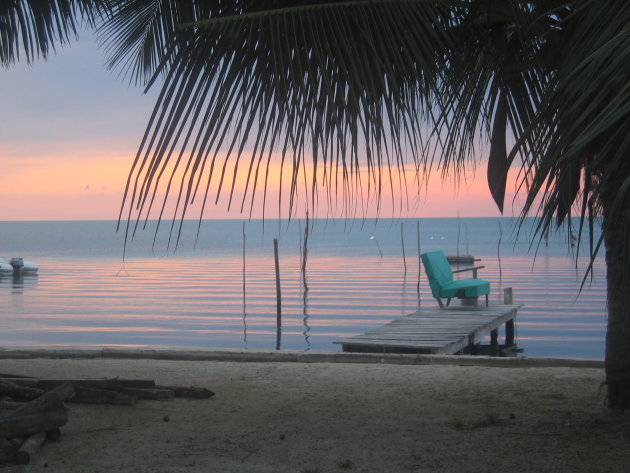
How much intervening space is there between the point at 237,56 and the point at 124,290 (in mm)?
27768

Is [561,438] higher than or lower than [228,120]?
lower

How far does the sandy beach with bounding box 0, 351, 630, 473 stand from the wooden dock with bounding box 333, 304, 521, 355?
10.0ft

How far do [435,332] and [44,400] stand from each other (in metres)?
7.54

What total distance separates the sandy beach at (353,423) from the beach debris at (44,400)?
76 millimetres

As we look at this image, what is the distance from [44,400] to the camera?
4281 mm

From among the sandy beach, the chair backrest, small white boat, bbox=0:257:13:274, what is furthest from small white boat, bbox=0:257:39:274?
the sandy beach

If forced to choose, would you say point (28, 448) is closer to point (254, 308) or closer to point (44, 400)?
point (44, 400)

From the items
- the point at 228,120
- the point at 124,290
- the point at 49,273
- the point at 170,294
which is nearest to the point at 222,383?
the point at 228,120

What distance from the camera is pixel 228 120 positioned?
2791 millimetres

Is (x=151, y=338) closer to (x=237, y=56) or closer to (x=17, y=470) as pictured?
(x=17, y=470)

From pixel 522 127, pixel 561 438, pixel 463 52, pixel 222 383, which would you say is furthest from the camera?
pixel 222 383

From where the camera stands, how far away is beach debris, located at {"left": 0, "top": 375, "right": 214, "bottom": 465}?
3977mm

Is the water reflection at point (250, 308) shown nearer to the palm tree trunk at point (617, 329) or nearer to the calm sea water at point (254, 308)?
the calm sea water at point (254, 308)

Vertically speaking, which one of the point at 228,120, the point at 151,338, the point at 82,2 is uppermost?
the point at 82,2
